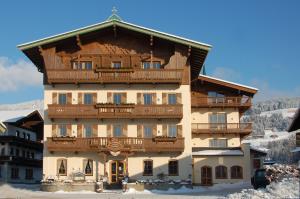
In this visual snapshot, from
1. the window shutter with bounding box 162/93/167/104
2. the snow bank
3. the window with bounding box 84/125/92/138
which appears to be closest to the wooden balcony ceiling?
the window shutter with bounding box 162/93/167/104

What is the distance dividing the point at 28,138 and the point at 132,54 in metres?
22.0


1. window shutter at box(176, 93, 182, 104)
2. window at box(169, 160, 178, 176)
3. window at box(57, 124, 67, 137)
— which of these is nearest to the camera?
window at box(169, 160, 178, 176)

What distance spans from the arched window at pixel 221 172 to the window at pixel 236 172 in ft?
2.23

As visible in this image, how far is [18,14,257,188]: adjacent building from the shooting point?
44.3 meters

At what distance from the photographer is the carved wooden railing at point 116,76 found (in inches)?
1754

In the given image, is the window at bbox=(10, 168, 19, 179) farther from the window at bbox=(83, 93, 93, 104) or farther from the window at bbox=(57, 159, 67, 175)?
the window at bbox=(83, 93, 93, 104)

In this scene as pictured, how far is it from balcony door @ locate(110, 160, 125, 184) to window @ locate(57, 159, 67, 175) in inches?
167

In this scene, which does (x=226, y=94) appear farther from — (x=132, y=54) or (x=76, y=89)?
(x=76, y=89)

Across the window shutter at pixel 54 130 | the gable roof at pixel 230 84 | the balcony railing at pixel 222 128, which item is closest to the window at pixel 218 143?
the balcony railing at pixel 222 128

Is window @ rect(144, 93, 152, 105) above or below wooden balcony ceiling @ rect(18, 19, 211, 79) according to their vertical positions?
below

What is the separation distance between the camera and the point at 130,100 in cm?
4562

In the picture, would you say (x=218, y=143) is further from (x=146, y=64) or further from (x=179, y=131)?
(x=146, y=64)

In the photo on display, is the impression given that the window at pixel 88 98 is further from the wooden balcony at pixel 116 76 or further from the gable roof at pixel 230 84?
the gable roof at pixel 230 84

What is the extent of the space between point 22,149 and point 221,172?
24.7 metres
